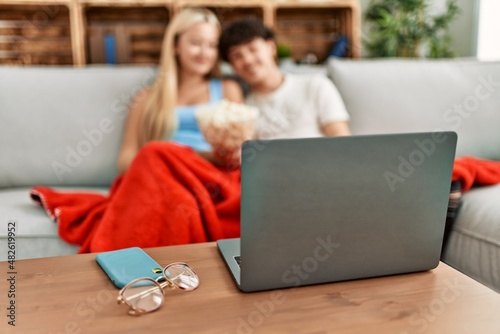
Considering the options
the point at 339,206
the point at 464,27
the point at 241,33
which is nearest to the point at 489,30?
the point at 464,27

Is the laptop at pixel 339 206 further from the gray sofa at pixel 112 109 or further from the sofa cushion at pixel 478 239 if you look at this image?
the gray sofa at pixel 112 109

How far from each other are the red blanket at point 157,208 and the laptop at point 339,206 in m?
0.48

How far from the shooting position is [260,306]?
666 mm

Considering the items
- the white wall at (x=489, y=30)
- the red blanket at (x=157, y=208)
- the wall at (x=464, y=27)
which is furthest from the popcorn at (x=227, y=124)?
the white wall at (x=489, y=30)

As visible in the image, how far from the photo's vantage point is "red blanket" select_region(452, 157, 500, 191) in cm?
135

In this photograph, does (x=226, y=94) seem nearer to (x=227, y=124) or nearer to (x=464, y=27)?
(x=227, y=124)

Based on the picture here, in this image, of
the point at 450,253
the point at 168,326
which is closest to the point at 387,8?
the point at 450,253

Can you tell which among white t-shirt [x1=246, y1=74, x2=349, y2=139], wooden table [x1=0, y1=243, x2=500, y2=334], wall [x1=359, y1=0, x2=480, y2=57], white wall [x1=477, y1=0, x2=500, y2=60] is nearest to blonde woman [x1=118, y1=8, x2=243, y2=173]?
white t-shirt [x1=246, y1=74, x2=349, y2=139]

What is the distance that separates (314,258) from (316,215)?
7 centimetres

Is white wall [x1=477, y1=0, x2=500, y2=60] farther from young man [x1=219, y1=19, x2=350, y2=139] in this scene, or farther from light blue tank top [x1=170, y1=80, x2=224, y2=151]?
light blue tank top [x1=170, y1=80, x2=224, y2=151]

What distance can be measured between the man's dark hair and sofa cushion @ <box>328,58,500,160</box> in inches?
13.5

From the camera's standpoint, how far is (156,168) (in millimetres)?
1237

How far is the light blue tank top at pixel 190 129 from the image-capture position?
1.79m

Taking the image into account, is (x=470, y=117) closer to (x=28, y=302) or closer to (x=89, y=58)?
(x=28, y=302)
